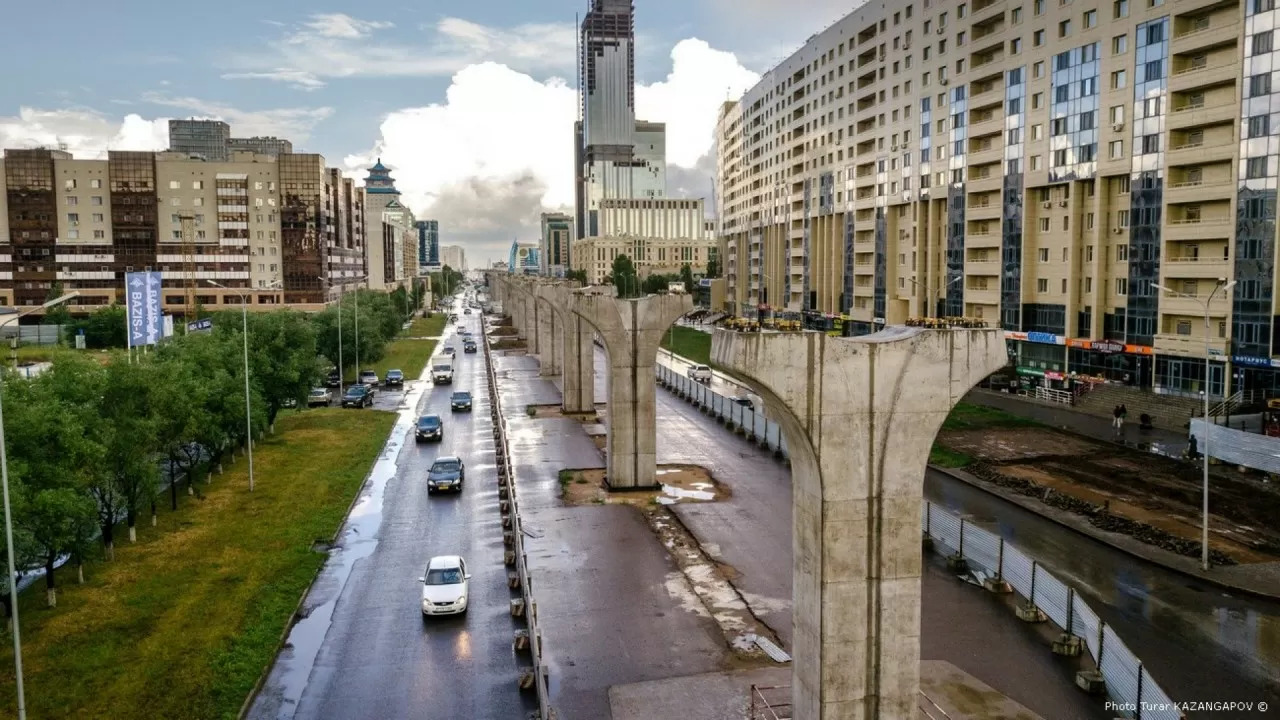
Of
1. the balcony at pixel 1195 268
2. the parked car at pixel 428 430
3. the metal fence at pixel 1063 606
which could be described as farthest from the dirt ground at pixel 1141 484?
the parked car at pixel 428 430

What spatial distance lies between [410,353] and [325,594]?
257 ft

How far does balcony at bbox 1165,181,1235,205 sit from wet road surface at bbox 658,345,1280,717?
2578 centimetres

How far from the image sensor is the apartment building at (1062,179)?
4916 cm

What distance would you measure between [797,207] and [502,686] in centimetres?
9885

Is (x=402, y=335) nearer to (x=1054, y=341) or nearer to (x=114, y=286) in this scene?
(x=114, y=286)

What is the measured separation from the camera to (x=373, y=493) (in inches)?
1462

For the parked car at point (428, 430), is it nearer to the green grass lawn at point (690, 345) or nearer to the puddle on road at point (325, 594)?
the puddle on road at point (325, 594)

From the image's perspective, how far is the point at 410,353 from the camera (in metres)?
101

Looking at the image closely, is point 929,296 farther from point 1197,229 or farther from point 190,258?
point 190,258

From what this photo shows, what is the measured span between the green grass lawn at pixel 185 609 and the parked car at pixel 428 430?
10.0 meters

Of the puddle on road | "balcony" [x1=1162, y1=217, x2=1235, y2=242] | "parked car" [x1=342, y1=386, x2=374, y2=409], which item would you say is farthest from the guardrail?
"balcony" [x1=1162, y1=217, x2=1235, y2=242]

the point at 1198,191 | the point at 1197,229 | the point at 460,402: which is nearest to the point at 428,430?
the point at 460,402

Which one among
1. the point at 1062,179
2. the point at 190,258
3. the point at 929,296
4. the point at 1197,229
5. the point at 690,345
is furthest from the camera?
the point at 190,258

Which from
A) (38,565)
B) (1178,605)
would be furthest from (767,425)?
(38,565)
